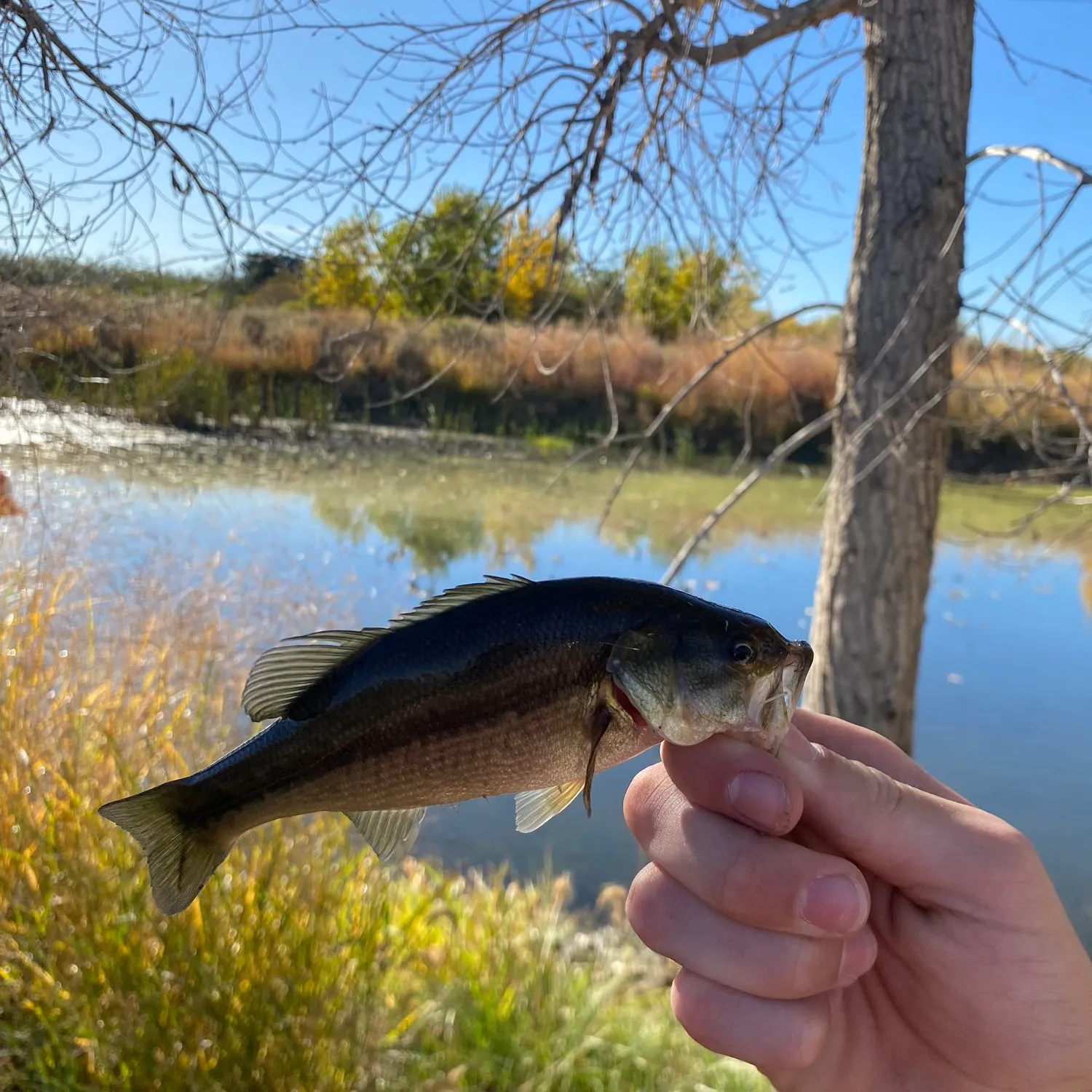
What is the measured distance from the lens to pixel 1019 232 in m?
Result: 2.74

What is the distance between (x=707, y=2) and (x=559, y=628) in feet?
10.7

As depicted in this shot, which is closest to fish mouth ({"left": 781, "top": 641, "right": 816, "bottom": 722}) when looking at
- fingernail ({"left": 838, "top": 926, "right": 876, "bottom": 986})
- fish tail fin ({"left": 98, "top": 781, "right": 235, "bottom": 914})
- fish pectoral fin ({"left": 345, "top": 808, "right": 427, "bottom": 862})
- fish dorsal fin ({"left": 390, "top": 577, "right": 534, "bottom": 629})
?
fish dorsal fin ({"left": 390, "top": 577, "right": 534, "bottom": 629})

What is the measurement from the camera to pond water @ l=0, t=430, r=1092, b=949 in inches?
212

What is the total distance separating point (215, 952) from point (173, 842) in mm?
1871

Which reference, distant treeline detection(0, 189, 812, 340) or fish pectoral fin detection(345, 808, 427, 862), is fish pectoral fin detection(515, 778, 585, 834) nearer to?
fish pectoral fin detection(345, 808, 427, 862)

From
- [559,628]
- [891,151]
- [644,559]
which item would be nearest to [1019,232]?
[891,151]

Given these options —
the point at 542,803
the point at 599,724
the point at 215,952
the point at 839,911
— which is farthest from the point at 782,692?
the point at 215,952

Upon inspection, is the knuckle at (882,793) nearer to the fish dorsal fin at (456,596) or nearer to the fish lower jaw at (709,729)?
the fish lower jaw at (709,729)

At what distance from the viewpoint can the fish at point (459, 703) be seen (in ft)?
3.47

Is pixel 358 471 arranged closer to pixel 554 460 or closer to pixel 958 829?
pixel 554 460

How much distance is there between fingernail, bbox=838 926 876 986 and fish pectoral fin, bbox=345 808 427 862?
81 cm

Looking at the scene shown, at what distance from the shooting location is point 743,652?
1.10 metres

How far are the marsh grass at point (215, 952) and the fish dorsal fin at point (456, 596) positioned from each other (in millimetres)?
2065

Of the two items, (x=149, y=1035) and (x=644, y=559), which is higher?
(x=644, y=559)
